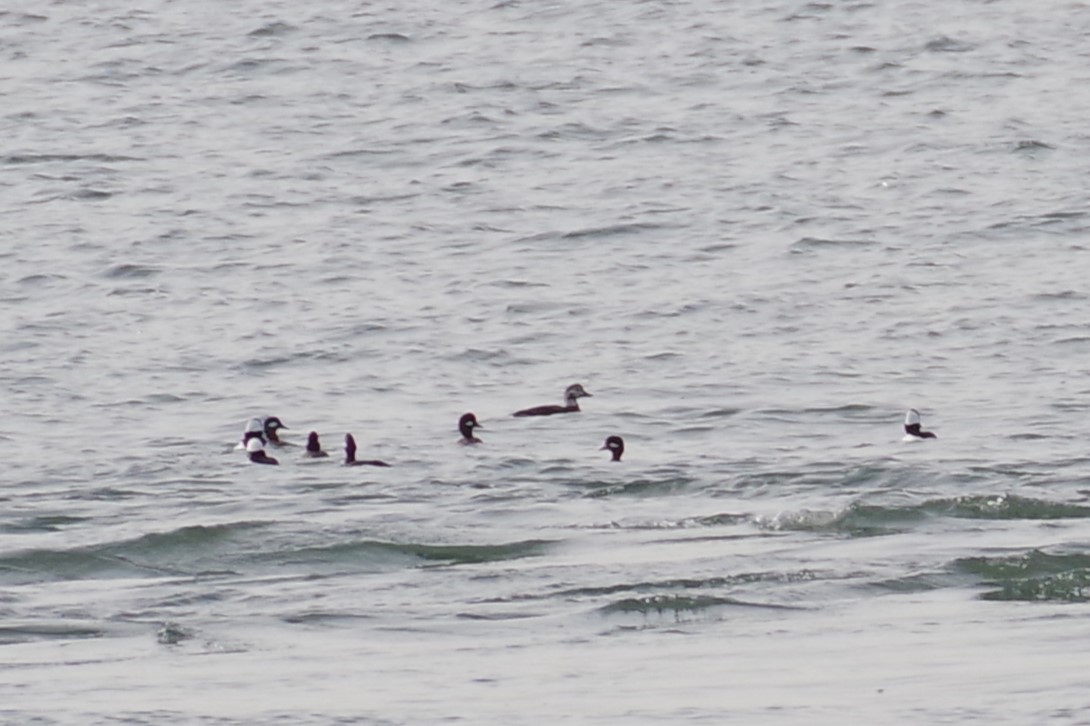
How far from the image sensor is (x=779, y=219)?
3334cm

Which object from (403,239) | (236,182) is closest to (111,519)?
(403,239)

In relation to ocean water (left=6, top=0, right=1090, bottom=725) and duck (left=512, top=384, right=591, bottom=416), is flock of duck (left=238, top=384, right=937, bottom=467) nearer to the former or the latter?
ocean water (left=6, top=0, right=1090, bottom=725)

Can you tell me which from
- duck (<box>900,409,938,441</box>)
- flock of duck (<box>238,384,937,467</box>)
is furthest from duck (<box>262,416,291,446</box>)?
duck (<box>900,409,938,441</box>)

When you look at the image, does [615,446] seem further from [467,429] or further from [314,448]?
[314,448]

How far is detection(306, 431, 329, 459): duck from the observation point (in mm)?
21562

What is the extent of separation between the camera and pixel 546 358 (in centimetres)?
2717

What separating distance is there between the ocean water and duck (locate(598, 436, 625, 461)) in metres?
0.18

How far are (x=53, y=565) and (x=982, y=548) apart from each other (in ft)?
18.0

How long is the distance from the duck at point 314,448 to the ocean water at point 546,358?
43 cm

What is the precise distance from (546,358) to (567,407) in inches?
132

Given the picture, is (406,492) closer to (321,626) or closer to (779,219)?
(321,626)

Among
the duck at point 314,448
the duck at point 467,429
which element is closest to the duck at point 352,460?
the duck at point 314,448

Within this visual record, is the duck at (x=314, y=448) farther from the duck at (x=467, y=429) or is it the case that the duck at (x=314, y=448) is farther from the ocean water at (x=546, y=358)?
the duck at (x=467, y=429)

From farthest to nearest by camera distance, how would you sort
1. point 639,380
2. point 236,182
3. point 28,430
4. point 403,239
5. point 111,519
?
point 236,182
point 403,239
point 639,380
point 28,430
point 111,519
